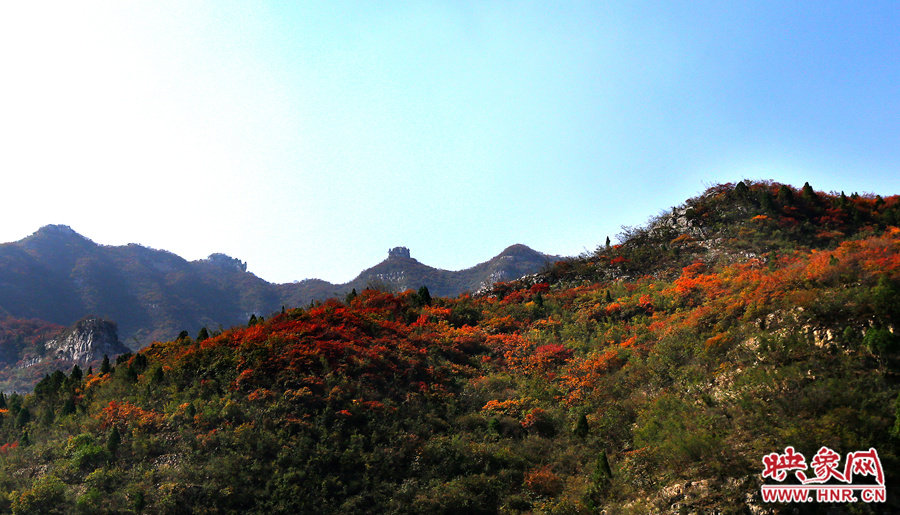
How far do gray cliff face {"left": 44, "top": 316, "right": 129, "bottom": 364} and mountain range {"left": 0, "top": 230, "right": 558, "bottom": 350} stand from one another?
17308 millimetres

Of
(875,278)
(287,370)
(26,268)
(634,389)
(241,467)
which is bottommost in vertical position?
(241,467)

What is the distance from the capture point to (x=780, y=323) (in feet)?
49.5

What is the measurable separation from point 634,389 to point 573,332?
7.09 meters

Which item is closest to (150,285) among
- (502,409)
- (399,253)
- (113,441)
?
(399,253)

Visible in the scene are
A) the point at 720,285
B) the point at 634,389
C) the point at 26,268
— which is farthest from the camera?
the point at 26,268

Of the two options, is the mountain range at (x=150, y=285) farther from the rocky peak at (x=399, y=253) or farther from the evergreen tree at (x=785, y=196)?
the evergreen tree at (x=785, y=196)

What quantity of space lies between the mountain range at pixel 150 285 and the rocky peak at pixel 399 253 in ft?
0.90

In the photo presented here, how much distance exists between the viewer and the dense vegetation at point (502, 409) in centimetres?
1185

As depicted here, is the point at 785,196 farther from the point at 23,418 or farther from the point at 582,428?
the point at 23,418

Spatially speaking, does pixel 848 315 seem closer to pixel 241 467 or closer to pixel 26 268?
pixel 241 467

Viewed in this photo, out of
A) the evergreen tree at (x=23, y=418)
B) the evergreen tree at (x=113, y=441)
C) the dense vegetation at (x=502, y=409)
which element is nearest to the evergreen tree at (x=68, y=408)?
the dense vegetation at (x=502, y=409)

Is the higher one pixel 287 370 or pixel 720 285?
pixel 720 285

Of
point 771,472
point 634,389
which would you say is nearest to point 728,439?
point 771,472

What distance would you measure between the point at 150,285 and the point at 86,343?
55445 millimetres
